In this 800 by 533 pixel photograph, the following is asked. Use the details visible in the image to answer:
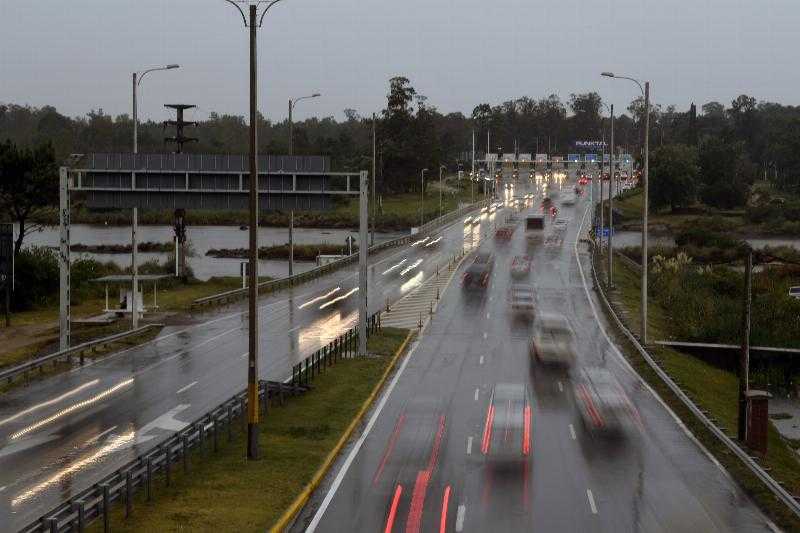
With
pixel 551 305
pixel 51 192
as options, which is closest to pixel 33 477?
pixel 551 305

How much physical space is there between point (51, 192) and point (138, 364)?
1358 inches

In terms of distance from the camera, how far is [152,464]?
75.9 ft

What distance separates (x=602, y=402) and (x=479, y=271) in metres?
41.9

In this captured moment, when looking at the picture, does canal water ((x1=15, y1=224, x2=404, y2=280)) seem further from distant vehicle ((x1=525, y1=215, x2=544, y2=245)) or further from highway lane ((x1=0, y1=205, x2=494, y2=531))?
highway lane ((x1=0, y1=205, x2=494, y2=531))

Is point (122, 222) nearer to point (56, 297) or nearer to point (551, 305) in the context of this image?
point (56, 297)

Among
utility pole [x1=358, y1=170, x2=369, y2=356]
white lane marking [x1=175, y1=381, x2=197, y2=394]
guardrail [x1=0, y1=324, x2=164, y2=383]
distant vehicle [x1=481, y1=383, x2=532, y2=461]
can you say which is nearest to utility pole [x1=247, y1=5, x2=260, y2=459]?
distant vehicle [x1=481, y1=383, x2=532, y2=461]

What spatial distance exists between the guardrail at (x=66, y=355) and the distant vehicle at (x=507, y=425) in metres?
16.9

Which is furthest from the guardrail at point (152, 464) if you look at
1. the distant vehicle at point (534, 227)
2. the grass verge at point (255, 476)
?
the distant vehicle at point (534, 227)

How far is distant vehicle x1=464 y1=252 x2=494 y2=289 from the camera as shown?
71000mm

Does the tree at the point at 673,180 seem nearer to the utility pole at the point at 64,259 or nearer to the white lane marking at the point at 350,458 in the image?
the white lane marking at the point at 350,458

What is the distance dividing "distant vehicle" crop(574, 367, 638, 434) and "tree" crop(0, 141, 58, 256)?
44861 millimetres


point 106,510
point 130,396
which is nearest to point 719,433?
point 106,510

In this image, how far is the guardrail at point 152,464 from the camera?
18.9 m

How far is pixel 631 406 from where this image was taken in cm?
3469
